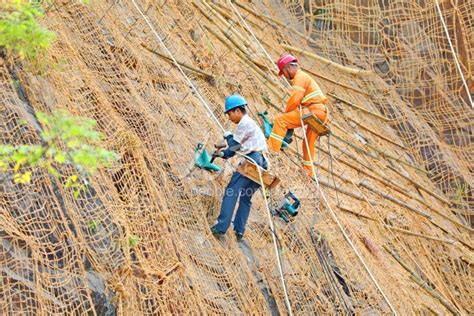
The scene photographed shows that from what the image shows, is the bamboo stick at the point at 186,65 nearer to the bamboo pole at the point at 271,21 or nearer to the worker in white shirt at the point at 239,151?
the worker in white shirt at the point at 239,151

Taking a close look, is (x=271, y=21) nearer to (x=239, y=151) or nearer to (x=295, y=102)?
(x=295, y=102)

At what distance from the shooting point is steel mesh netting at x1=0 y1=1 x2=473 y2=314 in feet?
19.0

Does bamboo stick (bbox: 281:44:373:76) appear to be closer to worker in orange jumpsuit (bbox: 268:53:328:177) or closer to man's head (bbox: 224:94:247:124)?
worker in orange jumpsuit (bbox: 268:53:328:177)

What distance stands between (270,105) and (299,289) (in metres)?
2.95

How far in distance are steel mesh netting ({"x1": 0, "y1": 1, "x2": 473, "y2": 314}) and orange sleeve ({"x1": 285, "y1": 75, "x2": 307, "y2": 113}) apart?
2.71ft

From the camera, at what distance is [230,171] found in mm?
7766

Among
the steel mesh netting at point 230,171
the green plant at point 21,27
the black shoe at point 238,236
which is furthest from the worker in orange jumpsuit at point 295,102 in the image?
the green plant at point 21,27

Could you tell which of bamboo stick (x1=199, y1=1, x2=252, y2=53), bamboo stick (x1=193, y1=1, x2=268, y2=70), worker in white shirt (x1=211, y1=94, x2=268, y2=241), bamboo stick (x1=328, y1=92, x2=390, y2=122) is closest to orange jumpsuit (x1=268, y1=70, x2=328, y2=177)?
worker in white shirt (x1=211, y1=94, x2=268, y2=241)

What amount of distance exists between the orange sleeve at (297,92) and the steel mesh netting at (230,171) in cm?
83

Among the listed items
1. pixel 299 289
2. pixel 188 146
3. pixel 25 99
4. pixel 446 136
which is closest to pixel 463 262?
pixel 446 136

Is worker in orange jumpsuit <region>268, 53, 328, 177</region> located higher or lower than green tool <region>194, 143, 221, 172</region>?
higher

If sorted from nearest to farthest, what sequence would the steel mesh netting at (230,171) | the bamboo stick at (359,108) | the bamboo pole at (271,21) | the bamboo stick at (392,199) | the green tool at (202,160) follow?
the steel mesh netting at (230,171)
the green tool at (202,160)
the bamboo stick at (392,199)
the bamboo pole at (271,21)
the bamboo stick at (359,108)

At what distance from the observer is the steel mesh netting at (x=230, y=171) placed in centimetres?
580

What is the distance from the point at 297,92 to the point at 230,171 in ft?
3.18
